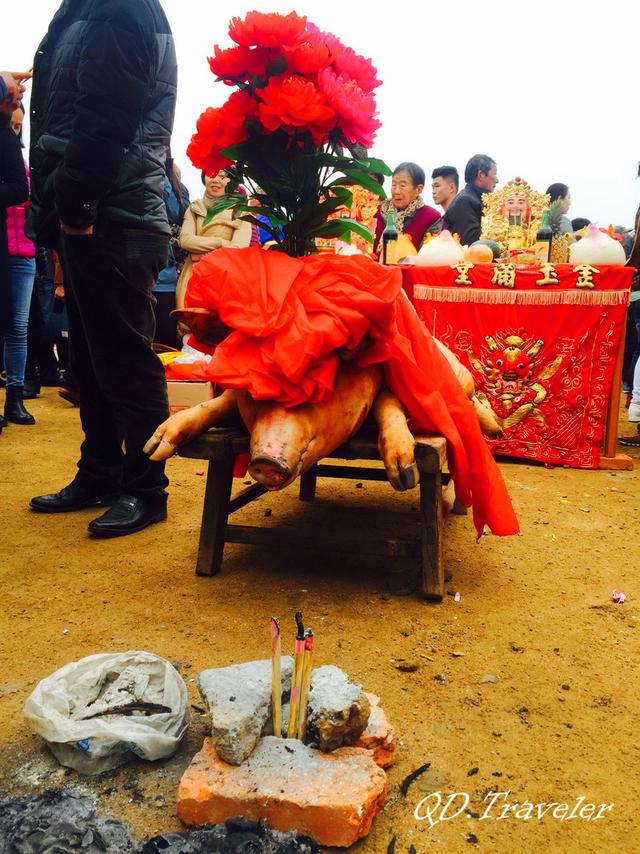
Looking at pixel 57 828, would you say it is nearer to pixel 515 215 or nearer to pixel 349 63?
pixel 349 63

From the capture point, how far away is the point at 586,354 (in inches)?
177

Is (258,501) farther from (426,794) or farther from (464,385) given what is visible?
(426,794)

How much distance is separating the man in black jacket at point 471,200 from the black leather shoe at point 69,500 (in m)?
3.74

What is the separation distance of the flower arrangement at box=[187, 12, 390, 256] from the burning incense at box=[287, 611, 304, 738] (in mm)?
1528

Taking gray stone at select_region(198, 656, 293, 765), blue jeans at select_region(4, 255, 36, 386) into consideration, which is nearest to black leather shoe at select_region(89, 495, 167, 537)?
gray stone at select_region(198, 656, 293, 765)

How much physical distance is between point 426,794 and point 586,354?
344 centimetres

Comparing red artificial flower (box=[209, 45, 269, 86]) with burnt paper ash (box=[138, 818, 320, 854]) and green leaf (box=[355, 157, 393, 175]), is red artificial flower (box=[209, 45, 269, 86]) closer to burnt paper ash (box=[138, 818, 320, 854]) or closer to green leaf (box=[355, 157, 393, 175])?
green leaf (box=[355, 157, 393, 175])

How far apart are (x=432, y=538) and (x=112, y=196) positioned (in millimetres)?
1789

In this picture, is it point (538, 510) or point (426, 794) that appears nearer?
point (426, 794)

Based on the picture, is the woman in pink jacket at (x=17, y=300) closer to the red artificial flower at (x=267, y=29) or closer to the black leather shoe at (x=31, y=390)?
the black leather shoe at (x=31, y=390)

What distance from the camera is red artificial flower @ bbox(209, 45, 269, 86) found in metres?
2.45

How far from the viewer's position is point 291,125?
2449mm

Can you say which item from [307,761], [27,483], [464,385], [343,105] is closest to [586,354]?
[464,385]

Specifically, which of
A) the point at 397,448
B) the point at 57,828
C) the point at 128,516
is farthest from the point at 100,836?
the point at 128,516
